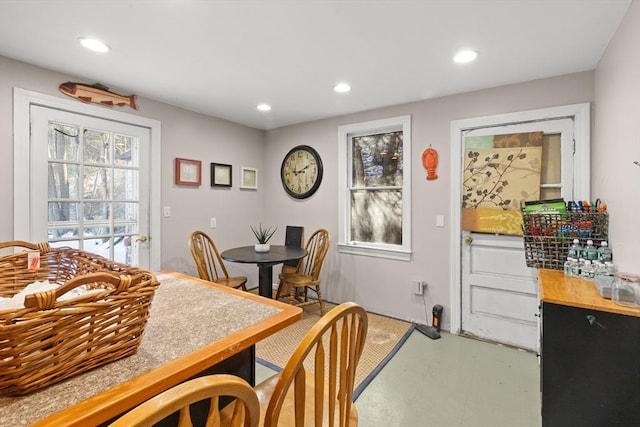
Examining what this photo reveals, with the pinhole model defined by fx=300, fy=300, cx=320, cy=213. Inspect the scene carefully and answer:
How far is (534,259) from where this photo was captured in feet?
6.81

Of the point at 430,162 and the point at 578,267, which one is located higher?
the point at 430,162

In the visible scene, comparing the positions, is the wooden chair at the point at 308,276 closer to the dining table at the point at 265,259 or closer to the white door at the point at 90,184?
the dining table at the point at 265,259

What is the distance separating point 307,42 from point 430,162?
164 cm

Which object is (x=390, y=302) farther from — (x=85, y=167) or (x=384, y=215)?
(x=85, y=167)

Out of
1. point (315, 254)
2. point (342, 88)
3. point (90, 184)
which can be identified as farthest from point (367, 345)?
point (90, 184)

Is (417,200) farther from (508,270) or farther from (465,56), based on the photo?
(465,56)

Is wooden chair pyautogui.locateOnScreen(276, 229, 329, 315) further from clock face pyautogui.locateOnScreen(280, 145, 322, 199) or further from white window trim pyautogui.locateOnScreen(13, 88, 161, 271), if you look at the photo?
white window trim pyautogui.locateOnScreen(13, 88, 161, 271)

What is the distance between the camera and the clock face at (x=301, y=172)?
3750 mm

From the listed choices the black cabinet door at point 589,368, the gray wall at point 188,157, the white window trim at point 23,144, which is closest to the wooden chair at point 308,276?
the gray wall at point 188,157

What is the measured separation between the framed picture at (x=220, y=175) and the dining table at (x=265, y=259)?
0.92 meters

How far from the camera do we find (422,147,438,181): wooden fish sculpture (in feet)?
9.58

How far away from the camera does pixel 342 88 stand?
272 centimetres

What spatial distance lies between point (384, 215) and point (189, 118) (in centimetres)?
245

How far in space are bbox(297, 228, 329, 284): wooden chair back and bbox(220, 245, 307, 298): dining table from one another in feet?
0.79
